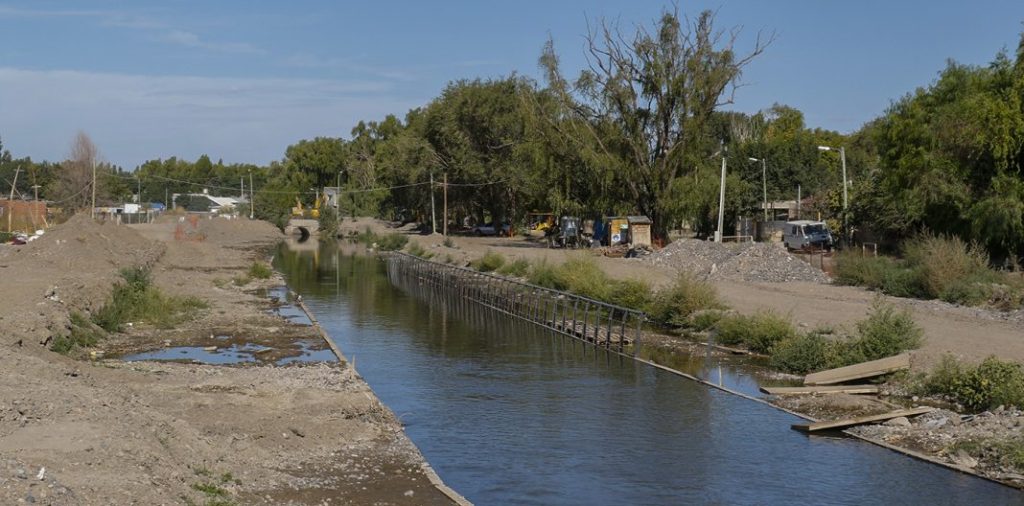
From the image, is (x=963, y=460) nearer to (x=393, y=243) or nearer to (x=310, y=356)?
(x=310, y=356)

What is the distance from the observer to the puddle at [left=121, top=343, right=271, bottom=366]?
24.3 meters

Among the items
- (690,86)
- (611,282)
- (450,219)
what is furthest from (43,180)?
(611,282)

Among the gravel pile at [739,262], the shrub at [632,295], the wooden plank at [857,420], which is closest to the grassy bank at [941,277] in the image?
the gravel pile at [739,262]

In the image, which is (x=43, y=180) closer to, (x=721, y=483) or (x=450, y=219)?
(x=450, y=219)

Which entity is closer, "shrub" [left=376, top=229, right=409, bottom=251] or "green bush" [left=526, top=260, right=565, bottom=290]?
"green bush" [left=526, top=260, right=565, bottom=290]

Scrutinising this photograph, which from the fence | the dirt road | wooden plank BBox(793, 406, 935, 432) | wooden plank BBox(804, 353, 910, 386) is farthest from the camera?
the fence

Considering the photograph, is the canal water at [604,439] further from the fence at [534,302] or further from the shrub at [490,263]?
the shrub at [490,263]

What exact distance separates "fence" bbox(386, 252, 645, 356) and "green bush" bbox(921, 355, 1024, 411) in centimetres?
843

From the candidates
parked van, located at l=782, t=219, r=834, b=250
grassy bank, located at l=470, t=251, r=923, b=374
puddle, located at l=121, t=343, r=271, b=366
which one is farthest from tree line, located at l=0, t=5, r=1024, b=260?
puddle, located at l=121, t=343, r=271, b=366

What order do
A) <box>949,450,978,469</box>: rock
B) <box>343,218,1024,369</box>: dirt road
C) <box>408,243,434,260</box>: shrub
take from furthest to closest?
<box>408,243,434,260</box>: shrub → <box>343,218,1024,369</box>: dirt road → <box>949,450,978,469</box>: rock

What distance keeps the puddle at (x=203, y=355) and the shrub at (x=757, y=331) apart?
12.5 m

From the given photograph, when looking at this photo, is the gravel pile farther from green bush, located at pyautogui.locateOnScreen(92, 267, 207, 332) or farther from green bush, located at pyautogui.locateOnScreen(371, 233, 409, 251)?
green bush, located at pyautogui.locateOnScreen(371, 233, 409, 251)

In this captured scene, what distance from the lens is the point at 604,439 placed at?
17578mm

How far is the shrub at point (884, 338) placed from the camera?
23.0m
